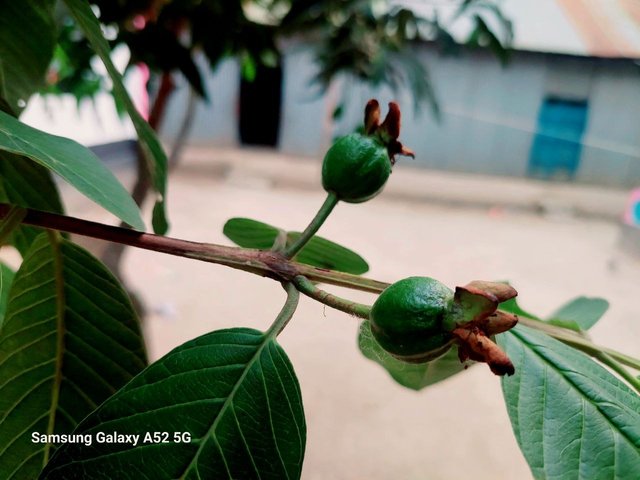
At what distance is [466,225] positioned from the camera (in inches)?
100

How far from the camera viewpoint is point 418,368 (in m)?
0.39

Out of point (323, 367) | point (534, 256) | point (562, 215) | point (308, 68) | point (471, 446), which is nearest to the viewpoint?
point (471, 446)

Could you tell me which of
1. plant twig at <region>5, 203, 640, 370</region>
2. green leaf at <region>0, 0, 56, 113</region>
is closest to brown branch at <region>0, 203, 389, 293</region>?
plant twig at <region>5, 203, 640, 370</region>

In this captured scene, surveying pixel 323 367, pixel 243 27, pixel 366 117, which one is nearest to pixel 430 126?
pixel 323 367

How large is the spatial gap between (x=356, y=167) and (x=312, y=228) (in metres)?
0.04

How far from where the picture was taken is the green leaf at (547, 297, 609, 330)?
0.45m

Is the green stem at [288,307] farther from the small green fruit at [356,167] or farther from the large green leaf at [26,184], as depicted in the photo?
the large green leaf at [26,184]

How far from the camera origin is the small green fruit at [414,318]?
0.21 meters

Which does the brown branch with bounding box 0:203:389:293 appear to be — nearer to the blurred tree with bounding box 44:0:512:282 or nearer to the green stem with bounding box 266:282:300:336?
the green stem with bounding box 266:282:300:336

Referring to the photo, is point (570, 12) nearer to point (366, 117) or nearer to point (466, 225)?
point (466, 225)

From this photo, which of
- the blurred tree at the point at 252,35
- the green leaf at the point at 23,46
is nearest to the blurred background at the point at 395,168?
the blurred tree at the point at 252,35

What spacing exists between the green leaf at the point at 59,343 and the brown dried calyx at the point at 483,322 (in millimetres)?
225

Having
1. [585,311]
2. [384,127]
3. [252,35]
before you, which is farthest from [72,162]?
[252,35]

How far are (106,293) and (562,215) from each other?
246 centimetres
